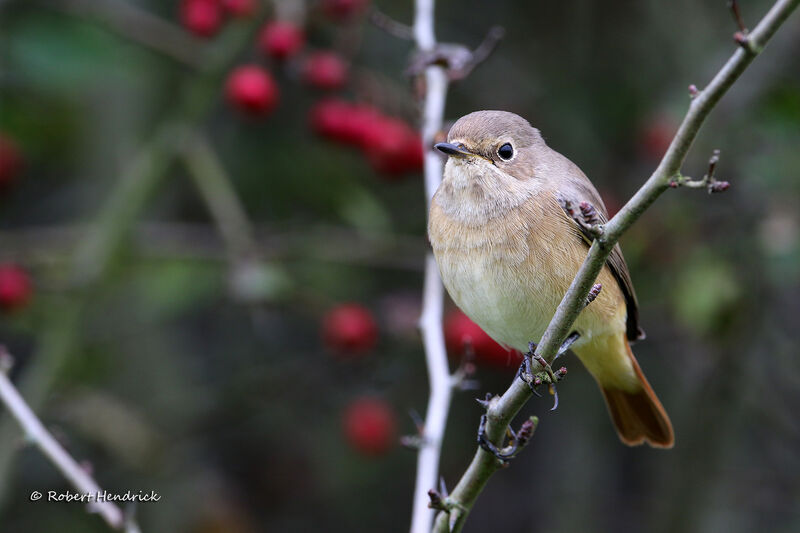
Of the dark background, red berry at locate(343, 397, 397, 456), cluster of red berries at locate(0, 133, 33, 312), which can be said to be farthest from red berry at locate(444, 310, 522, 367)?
cluster of red berries at locate(0, 133, 33, 312)

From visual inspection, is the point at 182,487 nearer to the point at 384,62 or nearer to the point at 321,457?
the point at 321,457

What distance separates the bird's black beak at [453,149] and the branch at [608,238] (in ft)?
2.81

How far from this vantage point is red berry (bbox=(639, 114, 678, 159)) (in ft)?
16.2

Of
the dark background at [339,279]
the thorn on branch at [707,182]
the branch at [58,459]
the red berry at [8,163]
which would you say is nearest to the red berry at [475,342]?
the dark background at [339,279]

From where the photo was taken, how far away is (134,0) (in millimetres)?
5500

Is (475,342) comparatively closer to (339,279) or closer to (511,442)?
(339,279)

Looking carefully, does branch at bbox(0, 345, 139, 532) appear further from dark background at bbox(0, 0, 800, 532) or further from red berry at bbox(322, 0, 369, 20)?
red berry at bbox(322, 0, 369, 20)

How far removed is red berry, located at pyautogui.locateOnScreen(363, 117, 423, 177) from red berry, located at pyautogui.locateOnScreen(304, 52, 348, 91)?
0.28m

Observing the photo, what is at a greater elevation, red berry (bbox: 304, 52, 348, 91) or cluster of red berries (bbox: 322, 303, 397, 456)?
red berry (bbox: 304, 52, 348, 91)

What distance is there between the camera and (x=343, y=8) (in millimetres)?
4242

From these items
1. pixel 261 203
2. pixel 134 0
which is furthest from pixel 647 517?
pixel 134 0

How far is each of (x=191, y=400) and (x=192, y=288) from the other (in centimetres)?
62

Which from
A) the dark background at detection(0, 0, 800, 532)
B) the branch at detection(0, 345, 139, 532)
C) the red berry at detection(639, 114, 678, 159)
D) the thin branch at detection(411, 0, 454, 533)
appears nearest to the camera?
the branch at detection(0, 345, 139, 532)

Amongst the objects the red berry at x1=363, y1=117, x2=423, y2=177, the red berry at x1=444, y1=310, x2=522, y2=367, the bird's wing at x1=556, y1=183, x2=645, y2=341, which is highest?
the red berry at x1=363, y1=117, x2=423, y2=177
